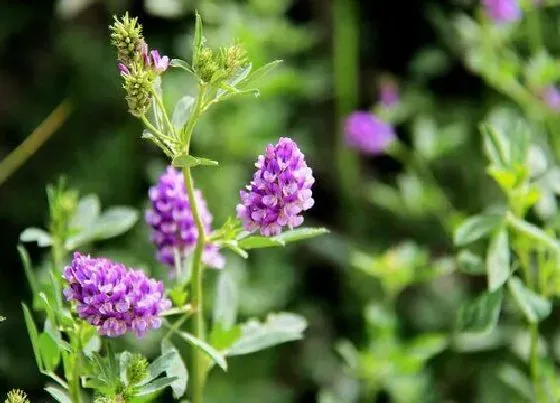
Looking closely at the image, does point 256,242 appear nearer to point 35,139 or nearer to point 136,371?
point 136,371

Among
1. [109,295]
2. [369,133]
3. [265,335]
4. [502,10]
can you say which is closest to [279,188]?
[109,295]

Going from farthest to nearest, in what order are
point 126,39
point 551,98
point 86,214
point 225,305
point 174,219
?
point 551,98 → point 86,214 → point 225,305 → point 174,219 → point 126,39

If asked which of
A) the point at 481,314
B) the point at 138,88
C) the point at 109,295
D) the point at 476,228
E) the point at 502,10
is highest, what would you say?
the point at 138,88

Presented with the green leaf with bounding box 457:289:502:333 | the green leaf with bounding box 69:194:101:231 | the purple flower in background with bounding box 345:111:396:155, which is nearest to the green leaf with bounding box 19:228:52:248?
the green leaf with bounding box 69:194:101:231

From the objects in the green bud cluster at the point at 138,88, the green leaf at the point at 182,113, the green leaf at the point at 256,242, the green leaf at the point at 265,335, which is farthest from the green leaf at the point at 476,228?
the green bud cluster at the point at 138,88

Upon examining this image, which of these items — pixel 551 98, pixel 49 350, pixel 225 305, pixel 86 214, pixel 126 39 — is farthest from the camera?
pixel 551 98

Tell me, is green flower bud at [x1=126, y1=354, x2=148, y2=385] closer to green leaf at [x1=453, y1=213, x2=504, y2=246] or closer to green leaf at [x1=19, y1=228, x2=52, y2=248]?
green leaf at [x1=19, y1=228, x2=52, y2=248]

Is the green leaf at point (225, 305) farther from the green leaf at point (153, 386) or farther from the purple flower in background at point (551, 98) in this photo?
the purple flower in background at point (551, 98)
